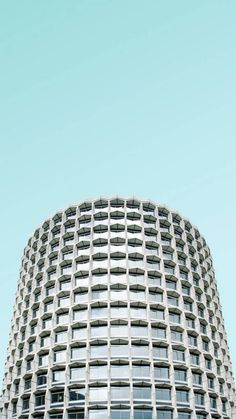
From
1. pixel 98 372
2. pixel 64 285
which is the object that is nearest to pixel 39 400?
pixel 98 372

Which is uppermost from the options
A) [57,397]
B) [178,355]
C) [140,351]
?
[178,355]

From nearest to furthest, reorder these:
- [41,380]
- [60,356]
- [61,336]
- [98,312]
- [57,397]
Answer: [57,397] < [41,380] < [60,356] < [61,336] < [98,312]

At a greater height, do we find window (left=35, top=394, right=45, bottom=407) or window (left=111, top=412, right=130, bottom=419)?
window (left=35, top=394, right=45, bottom=407)

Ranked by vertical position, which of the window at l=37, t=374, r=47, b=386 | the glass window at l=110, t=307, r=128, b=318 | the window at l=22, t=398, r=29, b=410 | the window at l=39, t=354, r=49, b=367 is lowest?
the window at l=22, t=398, r=29, b=410

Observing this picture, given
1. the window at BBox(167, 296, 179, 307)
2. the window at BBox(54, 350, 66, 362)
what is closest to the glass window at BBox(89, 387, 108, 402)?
the window at BBox(54, 350, 66, 362)

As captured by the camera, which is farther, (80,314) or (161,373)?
(80,314)

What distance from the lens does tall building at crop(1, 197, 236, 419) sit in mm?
67500

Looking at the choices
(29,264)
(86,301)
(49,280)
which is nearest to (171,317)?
(86,301)

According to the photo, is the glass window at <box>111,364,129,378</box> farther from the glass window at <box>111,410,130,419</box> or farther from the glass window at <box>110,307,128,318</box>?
the glass window at <box>110,307,128,318</box>

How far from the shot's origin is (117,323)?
7275 cm

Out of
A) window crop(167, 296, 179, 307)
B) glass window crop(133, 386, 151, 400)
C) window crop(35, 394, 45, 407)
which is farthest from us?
window crop(167, 296, 179, 307)

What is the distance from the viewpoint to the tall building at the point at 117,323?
221 feet

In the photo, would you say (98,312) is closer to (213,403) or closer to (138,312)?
(138,312)

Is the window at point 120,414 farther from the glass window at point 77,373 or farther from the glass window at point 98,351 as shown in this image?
the glass window at point 98,351
